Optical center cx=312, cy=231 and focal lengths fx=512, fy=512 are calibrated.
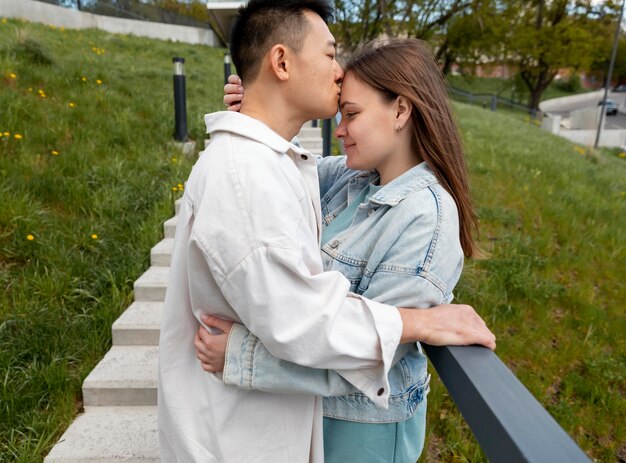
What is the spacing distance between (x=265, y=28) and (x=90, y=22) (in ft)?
65.7

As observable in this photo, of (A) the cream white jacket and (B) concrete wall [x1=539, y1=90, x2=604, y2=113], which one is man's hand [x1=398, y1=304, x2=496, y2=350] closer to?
(A) the cream white jacket

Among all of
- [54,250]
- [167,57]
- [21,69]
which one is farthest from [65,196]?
[167,57]

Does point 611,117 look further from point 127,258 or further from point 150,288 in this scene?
point 150,288

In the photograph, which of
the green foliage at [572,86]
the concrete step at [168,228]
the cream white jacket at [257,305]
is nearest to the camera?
the cream white jacket at [257,305]

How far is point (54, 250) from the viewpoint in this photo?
11.4 feet

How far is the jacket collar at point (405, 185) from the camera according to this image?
136cm

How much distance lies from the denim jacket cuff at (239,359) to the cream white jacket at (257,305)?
6 cm

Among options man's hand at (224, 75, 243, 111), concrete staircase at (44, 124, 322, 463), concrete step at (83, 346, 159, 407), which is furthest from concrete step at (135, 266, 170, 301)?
man's hand at (224, 75, 243, 111)

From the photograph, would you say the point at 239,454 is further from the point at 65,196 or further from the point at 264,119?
the point at 65,196

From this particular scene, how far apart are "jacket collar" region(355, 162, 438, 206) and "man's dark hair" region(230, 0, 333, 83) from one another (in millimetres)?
441

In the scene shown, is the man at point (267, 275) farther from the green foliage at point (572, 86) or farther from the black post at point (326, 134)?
the green foliage at point (572, 86)

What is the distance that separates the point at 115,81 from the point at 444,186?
262 inches

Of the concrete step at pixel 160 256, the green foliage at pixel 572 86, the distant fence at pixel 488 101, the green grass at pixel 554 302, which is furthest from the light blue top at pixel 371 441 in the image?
the green foliage at pixel 572 86

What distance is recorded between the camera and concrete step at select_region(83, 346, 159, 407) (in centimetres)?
285
